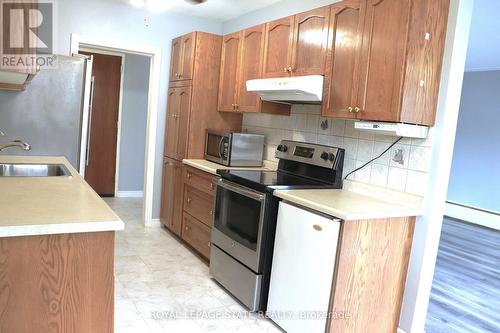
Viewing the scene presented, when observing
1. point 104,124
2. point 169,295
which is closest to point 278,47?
point 169,295

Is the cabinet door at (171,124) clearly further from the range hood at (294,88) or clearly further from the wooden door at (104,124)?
the wooden door at (104,124)

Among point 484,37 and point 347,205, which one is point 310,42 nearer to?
point 347,205

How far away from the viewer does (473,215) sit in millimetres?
6215

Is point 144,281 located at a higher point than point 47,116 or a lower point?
lower

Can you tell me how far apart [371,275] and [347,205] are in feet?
1.38

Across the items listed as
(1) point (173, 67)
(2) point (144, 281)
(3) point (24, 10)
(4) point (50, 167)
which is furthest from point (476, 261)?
(3) point (24, 10)

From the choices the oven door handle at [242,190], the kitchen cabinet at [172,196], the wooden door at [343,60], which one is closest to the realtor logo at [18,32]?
the oven door handle at [242,190]

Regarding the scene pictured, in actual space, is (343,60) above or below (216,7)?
below

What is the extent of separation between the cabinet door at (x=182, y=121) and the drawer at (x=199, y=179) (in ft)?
0.81

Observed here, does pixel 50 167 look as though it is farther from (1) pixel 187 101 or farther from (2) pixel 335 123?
(2) pixel 335 123

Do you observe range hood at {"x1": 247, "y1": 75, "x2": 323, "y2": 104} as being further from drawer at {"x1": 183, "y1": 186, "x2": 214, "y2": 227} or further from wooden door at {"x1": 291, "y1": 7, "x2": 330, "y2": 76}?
drawer at {"x1": 183, "y1": 186, "x2": 214, "y2": 227}

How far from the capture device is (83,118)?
3.59 m

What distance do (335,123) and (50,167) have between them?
208cm

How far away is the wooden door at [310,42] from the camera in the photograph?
2.73 m
